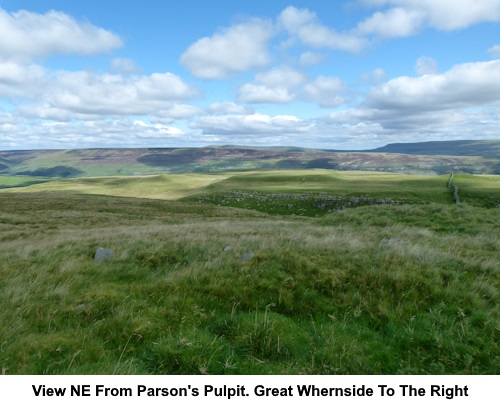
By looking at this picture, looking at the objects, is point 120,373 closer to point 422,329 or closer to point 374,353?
point 374,353

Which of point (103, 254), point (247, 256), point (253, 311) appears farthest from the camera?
point (103, 254)

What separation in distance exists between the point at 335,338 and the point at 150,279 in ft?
15.1

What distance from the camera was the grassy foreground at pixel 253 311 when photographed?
427cm

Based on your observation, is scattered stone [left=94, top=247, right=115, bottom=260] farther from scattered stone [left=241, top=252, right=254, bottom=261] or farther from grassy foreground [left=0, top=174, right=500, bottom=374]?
scattered stone [left=241, top=252, right=254, bottom=261]

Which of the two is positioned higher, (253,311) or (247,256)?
(247,256)

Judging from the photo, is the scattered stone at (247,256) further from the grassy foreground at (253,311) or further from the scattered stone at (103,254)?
the scattered stone at (103,254)

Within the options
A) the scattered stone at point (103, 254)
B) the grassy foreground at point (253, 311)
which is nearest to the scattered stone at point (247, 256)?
the grassy foreground at point (253, 311)

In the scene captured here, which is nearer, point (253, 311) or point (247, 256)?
point (253, 311)

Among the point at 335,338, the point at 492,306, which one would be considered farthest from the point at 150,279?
the point at 492,306

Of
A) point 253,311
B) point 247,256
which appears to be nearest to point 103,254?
point 247,256

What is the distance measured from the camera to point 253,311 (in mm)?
5734

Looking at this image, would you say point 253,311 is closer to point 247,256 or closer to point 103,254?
point 247,256
